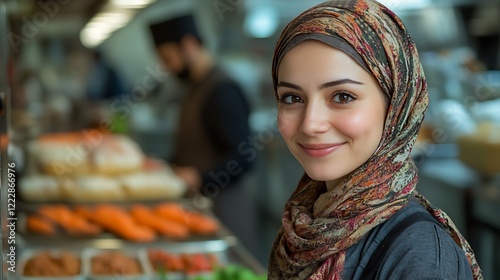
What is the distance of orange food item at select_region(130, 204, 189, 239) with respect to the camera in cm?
245

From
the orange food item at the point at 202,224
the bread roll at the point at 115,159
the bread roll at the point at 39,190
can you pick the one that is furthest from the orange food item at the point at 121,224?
the bread roll at the point at 115,159

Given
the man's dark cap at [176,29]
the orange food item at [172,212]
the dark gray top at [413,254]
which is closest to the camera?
the dark gray top at [413,254]

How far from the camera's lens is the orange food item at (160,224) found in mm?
2449

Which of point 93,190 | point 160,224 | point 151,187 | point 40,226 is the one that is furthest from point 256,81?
point 40,226

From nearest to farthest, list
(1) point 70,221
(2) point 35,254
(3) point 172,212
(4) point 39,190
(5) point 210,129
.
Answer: (2) point 35,254 < (1) point 70,221 < (3) point 172,212 < (4) point 39,190 < (5) point 210,129

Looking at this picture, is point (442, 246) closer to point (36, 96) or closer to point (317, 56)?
point (317, 56)

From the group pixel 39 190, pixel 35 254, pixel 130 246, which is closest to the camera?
pixel 35 254

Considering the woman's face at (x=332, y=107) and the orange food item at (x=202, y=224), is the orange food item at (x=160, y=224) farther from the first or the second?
the woman's face at (x=332, y=107)

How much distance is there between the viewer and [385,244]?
2.82 feet

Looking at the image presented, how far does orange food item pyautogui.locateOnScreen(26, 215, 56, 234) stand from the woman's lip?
172 cm

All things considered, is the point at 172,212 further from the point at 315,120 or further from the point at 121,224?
the point at 315,120

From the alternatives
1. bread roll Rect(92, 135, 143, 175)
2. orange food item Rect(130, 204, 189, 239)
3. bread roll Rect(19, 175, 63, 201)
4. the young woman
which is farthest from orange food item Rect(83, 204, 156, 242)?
the young woman

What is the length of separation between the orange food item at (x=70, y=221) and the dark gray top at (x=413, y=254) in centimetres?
170

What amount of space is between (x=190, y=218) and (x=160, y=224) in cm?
12
